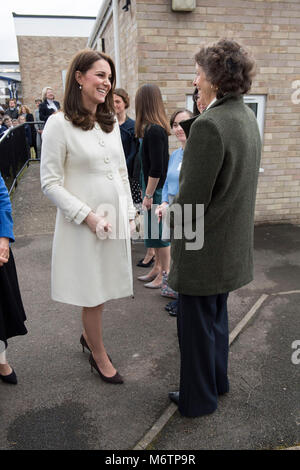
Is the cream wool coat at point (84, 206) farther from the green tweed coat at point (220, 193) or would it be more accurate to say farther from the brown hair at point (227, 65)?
the brown hair at point (227, 65)

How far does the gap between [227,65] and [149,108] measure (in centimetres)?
199

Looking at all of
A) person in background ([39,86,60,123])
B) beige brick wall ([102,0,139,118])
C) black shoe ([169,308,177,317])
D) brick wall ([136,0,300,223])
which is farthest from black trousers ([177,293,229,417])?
person in background ([39,86,60,123])

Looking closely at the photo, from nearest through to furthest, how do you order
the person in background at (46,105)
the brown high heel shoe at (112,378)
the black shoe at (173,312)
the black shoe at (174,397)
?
the black shoe at (174,397) < the brown high heel shoe at (112,378) < the black shoe at (173,312) < the person in background at (46,105)

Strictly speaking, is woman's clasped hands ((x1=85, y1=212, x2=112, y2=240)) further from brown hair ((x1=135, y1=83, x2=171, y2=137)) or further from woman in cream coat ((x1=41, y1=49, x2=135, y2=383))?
brown hair ((x1=135, y1=83, x2=171, y2=137))

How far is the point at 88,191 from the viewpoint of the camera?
2.28m

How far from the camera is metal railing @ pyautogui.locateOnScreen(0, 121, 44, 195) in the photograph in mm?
7438

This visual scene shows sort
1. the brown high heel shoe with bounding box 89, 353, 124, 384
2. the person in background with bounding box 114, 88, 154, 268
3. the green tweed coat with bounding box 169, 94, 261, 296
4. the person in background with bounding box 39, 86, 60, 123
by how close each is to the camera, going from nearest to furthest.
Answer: the green tweed coat with bounding box 169, 94, 261, 296 → the brown high heel shoe with bounding box 89, 353, 124, 384 → the person in background with bounding box 114, 88, 154, 268 → the person in background with bounding box 39, 86, 60, 123

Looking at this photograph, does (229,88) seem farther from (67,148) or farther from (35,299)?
(35,299)

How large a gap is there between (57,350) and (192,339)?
1.42 meters

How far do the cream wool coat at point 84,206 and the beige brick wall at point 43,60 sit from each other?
25190 mm

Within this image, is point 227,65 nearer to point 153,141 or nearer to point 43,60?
point 153,141

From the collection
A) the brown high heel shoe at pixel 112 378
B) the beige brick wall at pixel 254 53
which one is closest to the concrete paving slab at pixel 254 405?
the brown high heel shoe at pixel 112 378

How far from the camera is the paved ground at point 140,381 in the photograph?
7.09 ft

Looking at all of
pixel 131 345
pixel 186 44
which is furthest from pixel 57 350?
pixel 186 44
